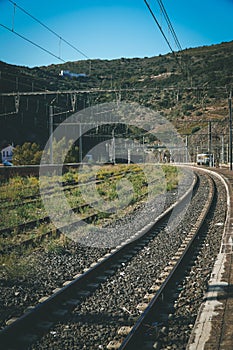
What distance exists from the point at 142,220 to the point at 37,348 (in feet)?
31.9

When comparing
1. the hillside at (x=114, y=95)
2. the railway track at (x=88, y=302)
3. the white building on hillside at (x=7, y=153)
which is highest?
the hillside at (x=114, y=95)

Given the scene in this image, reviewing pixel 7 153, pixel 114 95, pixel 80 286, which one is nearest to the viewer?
pixel 80 286

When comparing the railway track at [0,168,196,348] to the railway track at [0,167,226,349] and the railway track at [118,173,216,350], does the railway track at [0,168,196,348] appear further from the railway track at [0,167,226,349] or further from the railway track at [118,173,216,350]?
the railway track at [118,173,216,350]

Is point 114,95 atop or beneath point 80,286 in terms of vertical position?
atop

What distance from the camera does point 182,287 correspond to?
284 inches

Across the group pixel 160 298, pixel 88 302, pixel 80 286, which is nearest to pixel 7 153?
pixel 80 286

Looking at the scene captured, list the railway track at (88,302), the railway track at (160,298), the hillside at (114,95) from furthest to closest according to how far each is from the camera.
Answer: the hillside at (114,95), the railway track at (88,302), the railway track at (160,298)

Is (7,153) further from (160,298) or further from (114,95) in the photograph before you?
(160,298)

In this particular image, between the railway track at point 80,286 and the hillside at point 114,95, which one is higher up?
the hillside at point 114,95

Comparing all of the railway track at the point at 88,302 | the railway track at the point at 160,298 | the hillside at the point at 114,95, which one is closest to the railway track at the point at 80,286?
the railway track at the point at 88,302

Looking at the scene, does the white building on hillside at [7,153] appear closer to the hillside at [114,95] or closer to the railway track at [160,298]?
the hillside at [114,95]

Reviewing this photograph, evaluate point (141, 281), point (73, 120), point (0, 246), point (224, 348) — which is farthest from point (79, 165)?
point (224, 348)

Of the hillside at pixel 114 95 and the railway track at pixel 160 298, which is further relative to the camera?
the hillside at pixel 114 95

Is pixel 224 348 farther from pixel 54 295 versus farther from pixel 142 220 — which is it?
pixel 142 220
